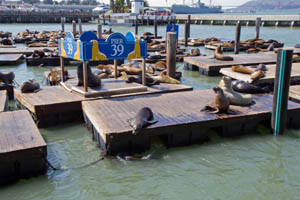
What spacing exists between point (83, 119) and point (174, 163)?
2576 millimetres

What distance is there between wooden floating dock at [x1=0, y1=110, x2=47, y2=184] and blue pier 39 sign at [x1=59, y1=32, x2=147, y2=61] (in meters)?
2.28

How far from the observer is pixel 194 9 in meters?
109

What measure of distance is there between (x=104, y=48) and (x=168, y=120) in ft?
7.61

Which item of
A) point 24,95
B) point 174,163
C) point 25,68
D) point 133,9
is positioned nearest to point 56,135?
point 24,95

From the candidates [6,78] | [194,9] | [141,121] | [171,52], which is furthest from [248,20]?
[194,9]

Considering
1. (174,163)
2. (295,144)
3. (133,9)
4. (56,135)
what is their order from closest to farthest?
(174,163), (295,144), (56,135), (133,9)

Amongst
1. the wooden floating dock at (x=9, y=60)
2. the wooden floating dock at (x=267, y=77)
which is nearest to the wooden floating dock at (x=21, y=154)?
the wooden floating dock at (x=267, y=77)

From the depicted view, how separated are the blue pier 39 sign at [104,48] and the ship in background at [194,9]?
95.5 meters

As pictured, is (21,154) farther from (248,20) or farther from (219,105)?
(248,20)

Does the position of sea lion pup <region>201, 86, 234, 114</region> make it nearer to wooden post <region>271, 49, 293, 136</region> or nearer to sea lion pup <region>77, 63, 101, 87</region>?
wooden post <region>271, 49, 293, 136</region>

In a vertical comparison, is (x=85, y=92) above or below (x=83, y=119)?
above

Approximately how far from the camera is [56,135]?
5.87 m

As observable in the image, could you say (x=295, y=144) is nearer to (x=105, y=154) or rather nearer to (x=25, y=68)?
(x=105, y=154)

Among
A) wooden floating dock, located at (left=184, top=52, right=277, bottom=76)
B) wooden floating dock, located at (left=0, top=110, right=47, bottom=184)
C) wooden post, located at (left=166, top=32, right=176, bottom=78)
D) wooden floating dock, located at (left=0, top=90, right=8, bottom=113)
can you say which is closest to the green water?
wooden floating dock, located at (left=0, top=110, right=47, bottom=184)
